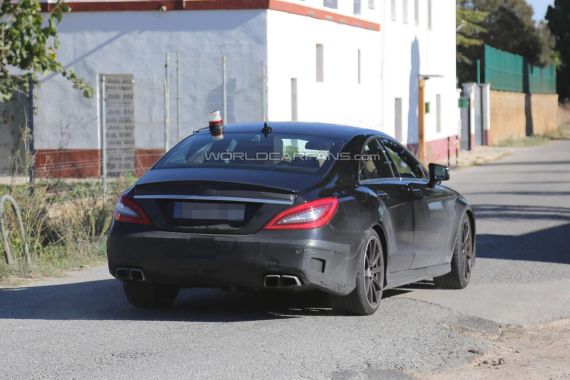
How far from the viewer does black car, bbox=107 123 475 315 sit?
8.53 m

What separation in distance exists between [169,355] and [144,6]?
22.3 metres

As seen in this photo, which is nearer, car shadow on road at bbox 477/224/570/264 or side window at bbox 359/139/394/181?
side window at bbox 359/139/394/181

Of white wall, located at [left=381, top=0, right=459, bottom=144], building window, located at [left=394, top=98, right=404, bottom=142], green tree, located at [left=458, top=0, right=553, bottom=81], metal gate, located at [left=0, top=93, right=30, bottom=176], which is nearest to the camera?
metal gate, located at [left=0, top=93, right=30, bottom=176]

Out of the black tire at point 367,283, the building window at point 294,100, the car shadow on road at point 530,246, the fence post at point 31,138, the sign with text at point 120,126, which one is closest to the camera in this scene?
the black tire at point 367,283

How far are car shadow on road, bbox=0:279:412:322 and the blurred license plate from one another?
0.82m

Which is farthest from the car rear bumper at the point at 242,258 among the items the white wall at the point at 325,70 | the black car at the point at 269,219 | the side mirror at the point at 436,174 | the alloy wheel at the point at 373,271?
the white wall at the point at 325,70

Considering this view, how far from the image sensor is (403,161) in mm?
10688

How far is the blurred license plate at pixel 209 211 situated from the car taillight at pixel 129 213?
0.27 m

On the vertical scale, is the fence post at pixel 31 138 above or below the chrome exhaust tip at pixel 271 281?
above

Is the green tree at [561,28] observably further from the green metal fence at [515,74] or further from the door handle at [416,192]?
the door handle at [416,192]

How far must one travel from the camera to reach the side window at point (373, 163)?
9516 mm

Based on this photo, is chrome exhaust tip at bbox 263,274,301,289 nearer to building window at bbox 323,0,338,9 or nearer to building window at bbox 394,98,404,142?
building window at bbox 323,0,338,9

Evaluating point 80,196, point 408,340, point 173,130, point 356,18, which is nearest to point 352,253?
point 408,340

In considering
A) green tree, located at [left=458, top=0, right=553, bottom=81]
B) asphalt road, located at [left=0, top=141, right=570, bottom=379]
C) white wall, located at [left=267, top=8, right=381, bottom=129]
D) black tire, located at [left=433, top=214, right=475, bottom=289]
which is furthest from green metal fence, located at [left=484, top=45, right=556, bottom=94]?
asphalt road, located at [left=0, top=141, right=570, bottom=379]
